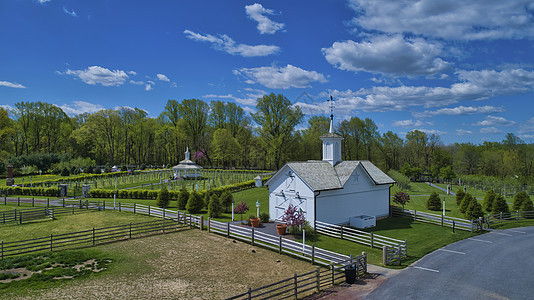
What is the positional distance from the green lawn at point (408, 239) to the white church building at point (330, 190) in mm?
2168

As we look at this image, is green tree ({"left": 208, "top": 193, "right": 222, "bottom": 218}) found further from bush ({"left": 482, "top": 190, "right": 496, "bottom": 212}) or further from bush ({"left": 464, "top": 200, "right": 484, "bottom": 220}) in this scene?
bush ({"left": 482, "top": 190, "right": 496, "bottom": 212})

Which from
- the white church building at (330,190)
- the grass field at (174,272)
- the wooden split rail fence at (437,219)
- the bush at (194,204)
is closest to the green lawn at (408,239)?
the wooden split rail fence at (437,219)

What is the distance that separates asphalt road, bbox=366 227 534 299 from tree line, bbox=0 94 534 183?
139ft

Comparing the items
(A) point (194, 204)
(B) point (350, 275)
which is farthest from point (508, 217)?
(A) point (194, 204)

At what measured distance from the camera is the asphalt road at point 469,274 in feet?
43.9

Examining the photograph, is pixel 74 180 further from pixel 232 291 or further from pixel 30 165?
pixel 232 291

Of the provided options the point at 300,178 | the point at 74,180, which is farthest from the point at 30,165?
the point at 300,178

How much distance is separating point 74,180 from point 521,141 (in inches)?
4249

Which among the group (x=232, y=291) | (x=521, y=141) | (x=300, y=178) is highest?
(x=521, y=141)

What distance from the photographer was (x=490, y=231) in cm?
2533

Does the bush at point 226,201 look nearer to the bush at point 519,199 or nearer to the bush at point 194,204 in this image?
the bush at point 194,204

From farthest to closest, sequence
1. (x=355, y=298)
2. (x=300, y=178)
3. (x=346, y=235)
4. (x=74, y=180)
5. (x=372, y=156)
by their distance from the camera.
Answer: (x=372, y=156), (x=74, y=180), (x=300, y=178), (x=346, y=235), (x=355, y=298)

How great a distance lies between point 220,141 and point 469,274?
62219 mm

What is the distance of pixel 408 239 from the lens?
74.0 ft
